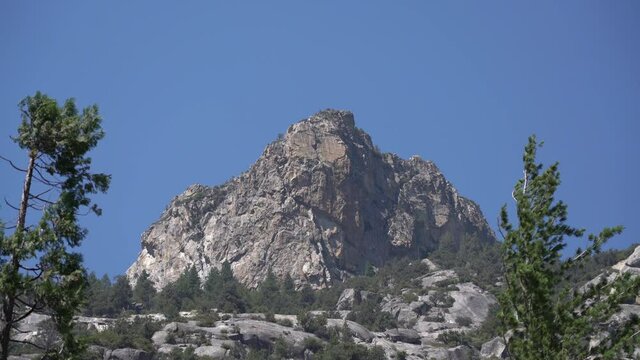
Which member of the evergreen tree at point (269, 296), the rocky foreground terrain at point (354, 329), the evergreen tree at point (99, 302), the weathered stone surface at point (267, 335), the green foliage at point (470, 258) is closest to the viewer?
the rocky foreground terrain at point (354, 329)

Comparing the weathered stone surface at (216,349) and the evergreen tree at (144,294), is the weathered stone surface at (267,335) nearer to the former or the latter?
the weathered stone surface at (216,349)

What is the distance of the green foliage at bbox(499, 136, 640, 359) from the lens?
1094 inches

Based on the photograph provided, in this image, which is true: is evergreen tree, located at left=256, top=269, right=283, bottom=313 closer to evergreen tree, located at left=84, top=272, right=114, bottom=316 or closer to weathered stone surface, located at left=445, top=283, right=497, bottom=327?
evergreen tree, located at left=84, top=272, right=114, bottom=316

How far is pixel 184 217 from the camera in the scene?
562ft

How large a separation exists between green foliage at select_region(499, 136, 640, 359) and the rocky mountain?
397ft

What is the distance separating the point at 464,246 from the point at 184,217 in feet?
185

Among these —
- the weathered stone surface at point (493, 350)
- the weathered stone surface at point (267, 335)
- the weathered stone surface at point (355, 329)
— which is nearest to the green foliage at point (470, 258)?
the weathered stone surface at point (355, 329)

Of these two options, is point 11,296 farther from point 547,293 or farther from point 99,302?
point 99,302

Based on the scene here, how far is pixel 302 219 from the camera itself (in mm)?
158750

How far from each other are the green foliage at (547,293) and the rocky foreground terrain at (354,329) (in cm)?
5173

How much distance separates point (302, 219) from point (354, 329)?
5449cm

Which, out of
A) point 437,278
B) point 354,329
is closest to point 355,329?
point 354,329

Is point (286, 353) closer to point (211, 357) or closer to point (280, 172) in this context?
point (211, 357)

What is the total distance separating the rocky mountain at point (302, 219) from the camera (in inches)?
6147
